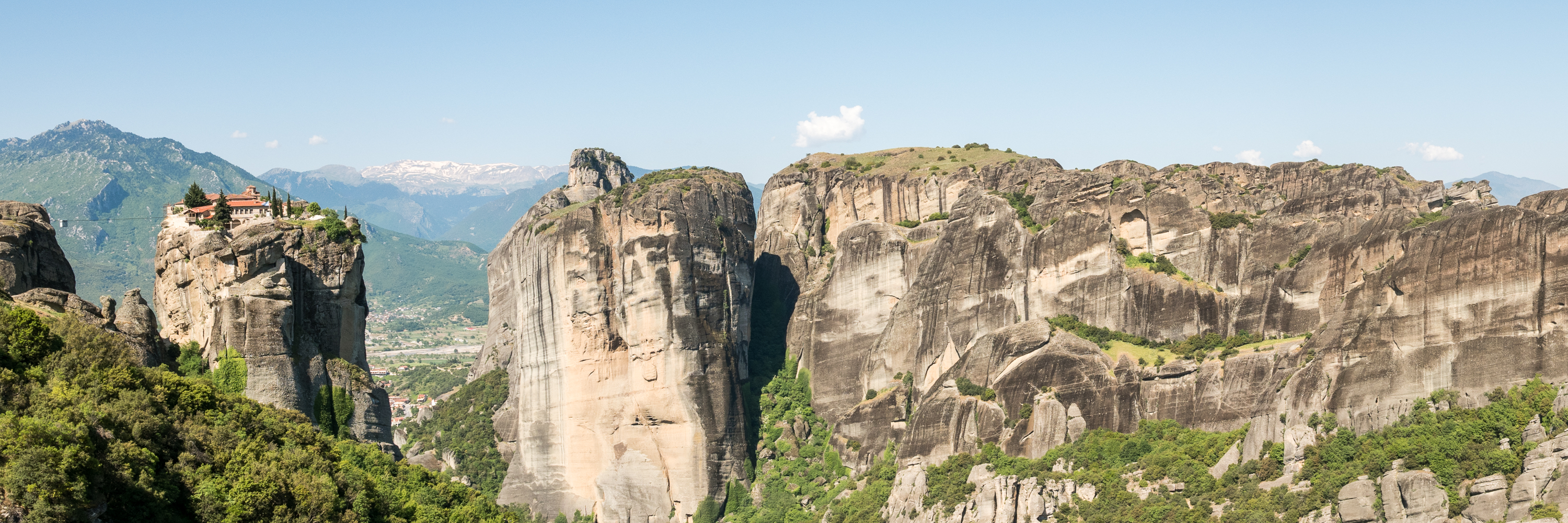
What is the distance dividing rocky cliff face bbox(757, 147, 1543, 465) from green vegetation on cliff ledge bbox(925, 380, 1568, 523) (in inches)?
42.4

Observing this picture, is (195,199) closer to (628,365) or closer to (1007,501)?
(628,365)

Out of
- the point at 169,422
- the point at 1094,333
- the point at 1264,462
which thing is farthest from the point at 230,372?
the point at 1094,333

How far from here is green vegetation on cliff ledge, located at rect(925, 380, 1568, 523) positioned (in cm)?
5816

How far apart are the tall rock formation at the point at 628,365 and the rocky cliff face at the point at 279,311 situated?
3032 centimetres

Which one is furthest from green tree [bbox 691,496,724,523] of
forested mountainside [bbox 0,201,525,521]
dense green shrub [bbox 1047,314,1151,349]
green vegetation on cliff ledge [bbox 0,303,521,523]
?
green vegetation on cliff ledge [bbox 0,303,521,523]

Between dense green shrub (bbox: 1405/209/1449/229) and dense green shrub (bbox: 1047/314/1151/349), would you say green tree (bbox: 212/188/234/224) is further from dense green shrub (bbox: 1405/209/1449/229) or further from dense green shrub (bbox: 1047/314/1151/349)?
dense green shrub (bbox: 1405/209/1449/229)

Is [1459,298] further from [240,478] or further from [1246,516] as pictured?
[240,478]

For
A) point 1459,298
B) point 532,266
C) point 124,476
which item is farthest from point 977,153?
point 124,476

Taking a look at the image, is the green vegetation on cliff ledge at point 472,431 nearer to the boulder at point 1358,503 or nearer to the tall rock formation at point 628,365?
the tall rock formation at point 628,365

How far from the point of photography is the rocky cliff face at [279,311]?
5294 cm

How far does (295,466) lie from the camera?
146 feet

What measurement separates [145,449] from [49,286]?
18130 mm

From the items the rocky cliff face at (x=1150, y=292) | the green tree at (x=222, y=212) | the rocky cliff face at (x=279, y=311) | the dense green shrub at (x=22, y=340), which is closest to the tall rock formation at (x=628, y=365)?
the rocky cliff face at (x=1150, y=292)

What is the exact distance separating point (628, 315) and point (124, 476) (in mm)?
52267
